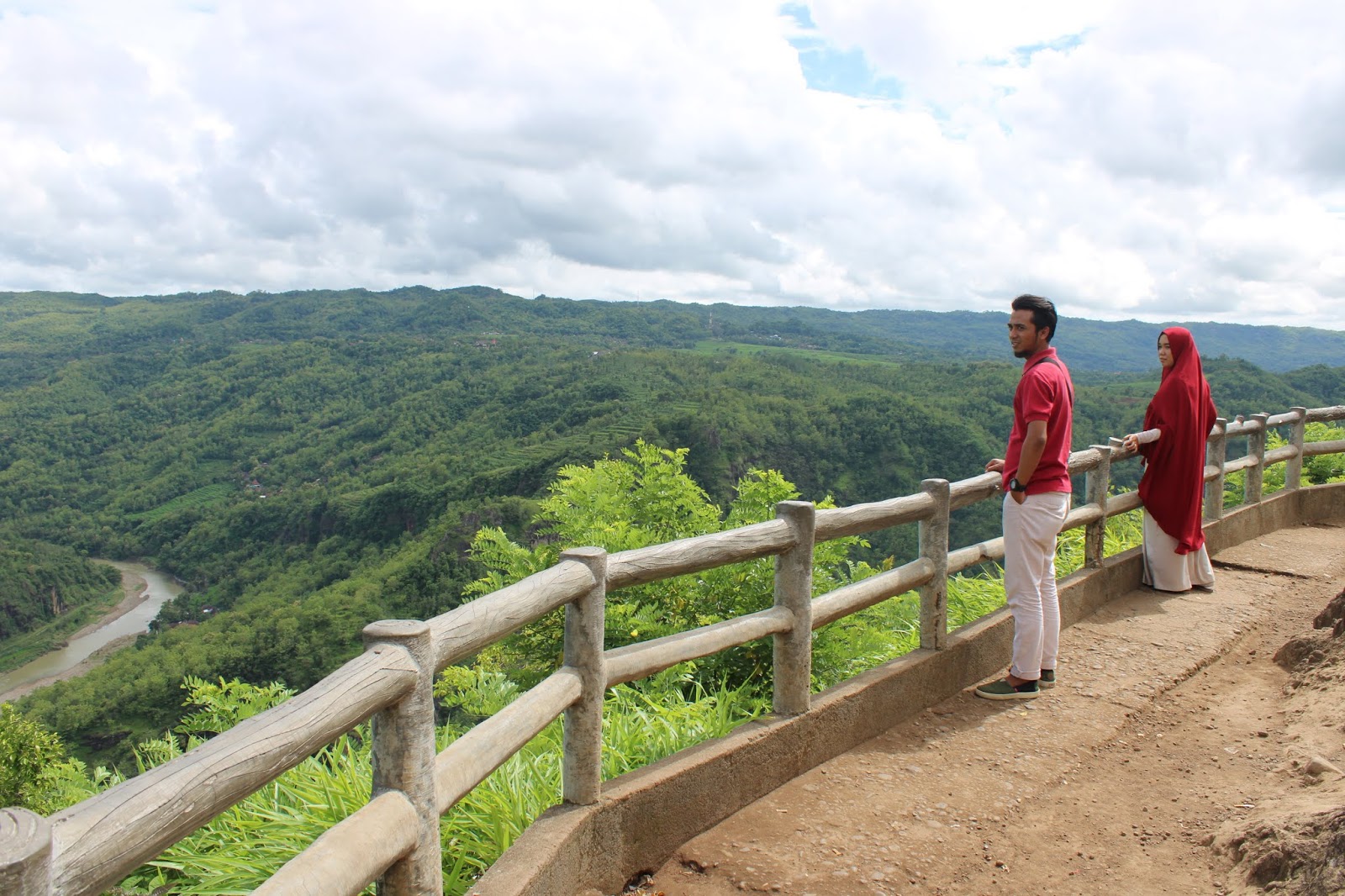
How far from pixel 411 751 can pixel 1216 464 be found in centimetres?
722

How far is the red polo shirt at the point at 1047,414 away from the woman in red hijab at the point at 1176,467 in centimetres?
221

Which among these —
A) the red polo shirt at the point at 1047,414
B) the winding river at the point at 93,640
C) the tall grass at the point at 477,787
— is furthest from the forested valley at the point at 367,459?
the winding river at the point at 93,640

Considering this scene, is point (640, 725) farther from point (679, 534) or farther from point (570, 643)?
point (679, 534)

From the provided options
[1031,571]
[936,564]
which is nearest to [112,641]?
[936,564]

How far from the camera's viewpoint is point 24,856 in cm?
111

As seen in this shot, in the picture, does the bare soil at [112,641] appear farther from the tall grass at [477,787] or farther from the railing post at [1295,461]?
the railing post at [1295,461]

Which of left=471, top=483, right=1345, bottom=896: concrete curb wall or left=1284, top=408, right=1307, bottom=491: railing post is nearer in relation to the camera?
left=471, top=483, right=1345, bottom=896: concrete curb wall

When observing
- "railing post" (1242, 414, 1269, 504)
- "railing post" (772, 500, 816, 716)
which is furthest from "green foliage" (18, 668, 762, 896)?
"railing post" (1242, 414, 1269, 504)

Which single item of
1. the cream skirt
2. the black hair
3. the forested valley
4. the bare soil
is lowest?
the bare soil

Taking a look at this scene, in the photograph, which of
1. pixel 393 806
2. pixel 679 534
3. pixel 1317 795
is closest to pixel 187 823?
pixel 393 806

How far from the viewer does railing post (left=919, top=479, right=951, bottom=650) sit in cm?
441

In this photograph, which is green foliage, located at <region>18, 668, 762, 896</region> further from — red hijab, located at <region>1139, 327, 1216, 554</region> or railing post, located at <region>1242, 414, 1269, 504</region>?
railing post, located at <region>1242, 414, 1269, 504</region>

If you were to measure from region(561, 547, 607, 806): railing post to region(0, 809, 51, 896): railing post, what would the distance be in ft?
5.74

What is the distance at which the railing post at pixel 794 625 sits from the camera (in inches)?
145
